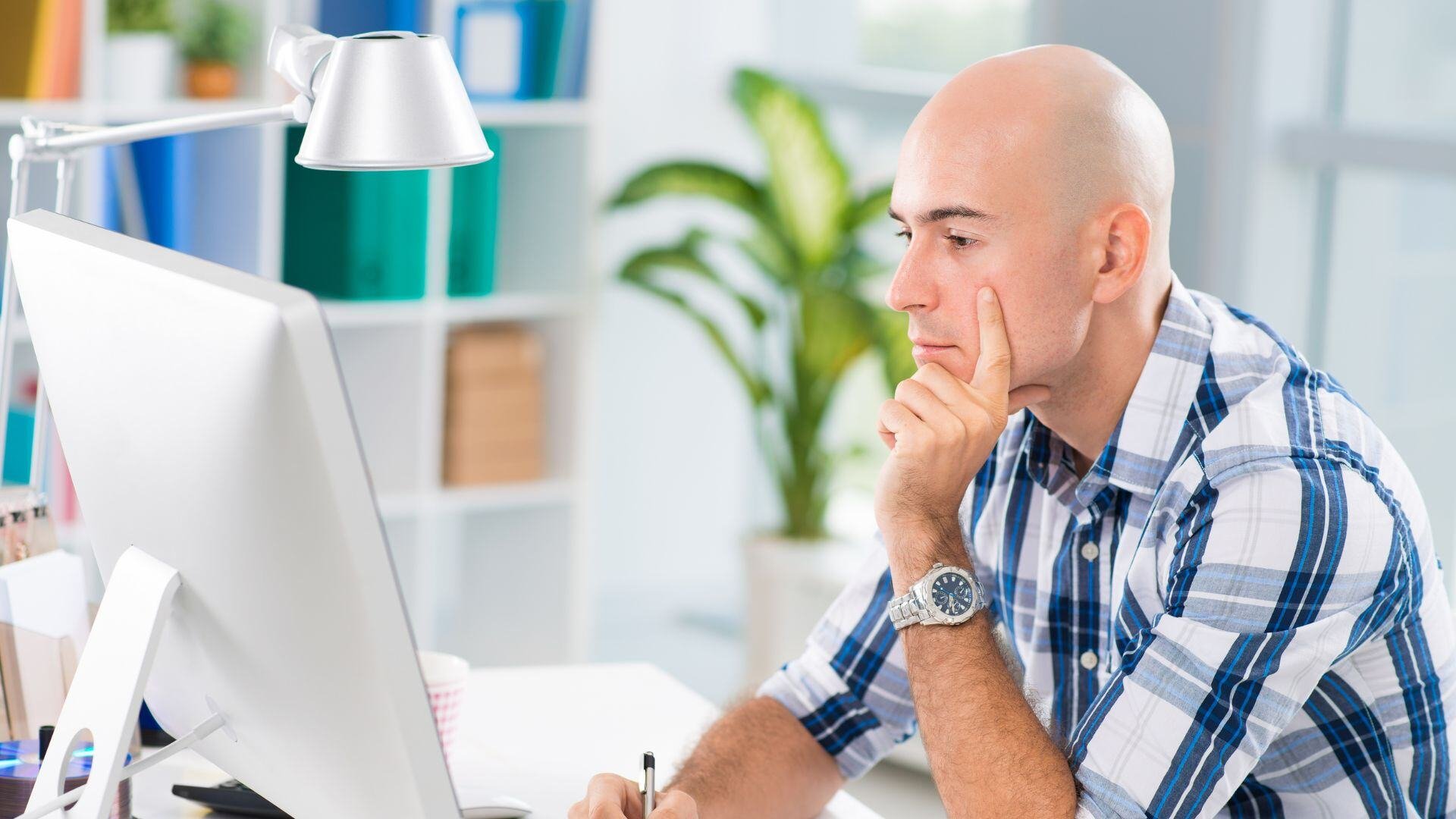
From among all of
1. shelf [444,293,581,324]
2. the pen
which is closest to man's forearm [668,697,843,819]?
the pen

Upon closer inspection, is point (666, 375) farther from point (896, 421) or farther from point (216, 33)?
point (896, 421)

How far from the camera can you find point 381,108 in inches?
52.6

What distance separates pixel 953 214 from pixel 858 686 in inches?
20.0

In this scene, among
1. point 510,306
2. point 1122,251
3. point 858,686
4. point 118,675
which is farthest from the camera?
point 510,306

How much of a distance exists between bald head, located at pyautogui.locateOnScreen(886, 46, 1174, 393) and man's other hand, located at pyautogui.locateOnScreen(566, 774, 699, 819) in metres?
0.49

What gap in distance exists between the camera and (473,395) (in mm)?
3543

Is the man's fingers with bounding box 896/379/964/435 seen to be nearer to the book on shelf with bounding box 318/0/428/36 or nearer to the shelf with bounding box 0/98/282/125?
the shelf with bounding box 0/98/282/125

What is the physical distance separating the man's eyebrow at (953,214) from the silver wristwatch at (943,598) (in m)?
0.32

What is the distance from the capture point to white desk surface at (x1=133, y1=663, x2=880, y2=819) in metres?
1.54

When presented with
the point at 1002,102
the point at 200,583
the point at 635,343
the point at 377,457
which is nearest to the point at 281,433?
the point at 200,583

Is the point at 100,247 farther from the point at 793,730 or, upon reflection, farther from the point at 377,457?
the point at 377,457

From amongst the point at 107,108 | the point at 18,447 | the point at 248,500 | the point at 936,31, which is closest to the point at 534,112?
Answer: the point at 107,108

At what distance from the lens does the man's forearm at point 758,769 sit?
4.99ft

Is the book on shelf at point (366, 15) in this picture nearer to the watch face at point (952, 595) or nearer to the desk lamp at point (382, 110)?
the desk lamp at point (382, 110)
